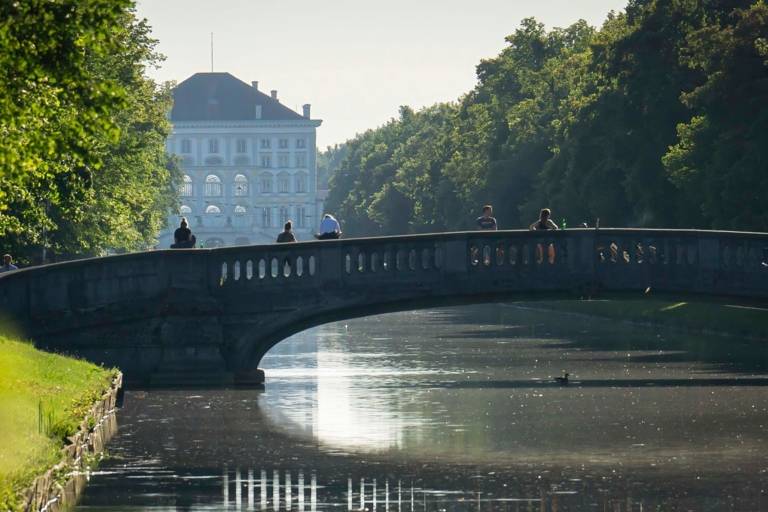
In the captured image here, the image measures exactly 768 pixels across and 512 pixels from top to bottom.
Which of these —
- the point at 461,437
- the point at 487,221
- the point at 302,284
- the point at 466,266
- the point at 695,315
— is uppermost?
the point at 487,221

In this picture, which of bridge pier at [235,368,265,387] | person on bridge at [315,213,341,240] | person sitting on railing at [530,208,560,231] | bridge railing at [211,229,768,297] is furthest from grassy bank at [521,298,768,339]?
bridge pier at [235,368,265,387]

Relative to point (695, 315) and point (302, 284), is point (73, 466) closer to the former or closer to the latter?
point (302, 284)

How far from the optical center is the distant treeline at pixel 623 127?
5459 cm

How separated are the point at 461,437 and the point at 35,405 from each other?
6.79 meters

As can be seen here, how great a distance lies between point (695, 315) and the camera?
192 ft

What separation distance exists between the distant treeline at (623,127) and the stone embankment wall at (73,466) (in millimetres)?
28767

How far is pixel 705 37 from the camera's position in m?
56.9

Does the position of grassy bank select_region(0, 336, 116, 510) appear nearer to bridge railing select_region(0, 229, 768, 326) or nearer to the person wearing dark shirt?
bridge railing select_region(0, 229, 768, 326)

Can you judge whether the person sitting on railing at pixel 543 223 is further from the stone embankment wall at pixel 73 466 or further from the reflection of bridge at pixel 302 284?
the stone embankment wall at pixel 73 466

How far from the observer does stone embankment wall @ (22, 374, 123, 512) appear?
61.5 feet

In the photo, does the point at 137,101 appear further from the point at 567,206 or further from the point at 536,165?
the point at 536,165

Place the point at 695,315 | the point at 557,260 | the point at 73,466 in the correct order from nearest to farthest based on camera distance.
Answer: the point at 73,466
the point at 557,260
the point at 695,315

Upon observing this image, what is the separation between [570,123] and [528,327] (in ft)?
54.5

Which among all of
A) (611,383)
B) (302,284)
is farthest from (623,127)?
(302,284)
